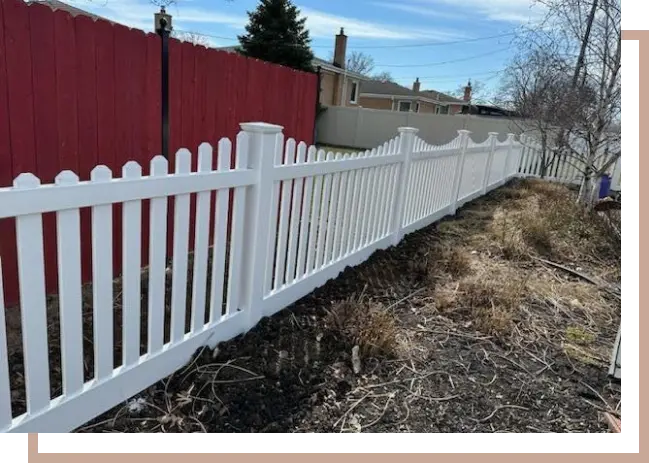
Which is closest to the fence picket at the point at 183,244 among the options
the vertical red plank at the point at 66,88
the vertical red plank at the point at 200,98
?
the vertical red plank at the point at 66,88

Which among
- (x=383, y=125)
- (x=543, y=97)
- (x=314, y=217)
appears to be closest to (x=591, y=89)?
(x=543, y=97)

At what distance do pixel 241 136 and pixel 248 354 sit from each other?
1200 millimetres

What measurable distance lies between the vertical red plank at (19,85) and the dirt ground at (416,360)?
1.53 m

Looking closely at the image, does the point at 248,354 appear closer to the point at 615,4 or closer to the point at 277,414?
the point at 277,414

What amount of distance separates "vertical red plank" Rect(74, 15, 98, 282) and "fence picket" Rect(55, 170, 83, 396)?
137 centimetres

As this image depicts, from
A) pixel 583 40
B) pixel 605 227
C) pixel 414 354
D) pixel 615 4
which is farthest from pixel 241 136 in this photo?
pixel 583 40

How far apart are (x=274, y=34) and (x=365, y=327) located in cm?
2326

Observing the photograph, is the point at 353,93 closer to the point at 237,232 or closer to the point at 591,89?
the point at 591,89

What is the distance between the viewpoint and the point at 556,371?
9.07 feet

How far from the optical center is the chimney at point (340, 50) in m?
29.4

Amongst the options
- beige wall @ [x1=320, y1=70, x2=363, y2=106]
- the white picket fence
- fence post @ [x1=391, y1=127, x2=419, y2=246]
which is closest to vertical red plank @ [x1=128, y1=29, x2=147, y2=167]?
fence post @ [x1=391, y1=127, x2=419, y2=246]

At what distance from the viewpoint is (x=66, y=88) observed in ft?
9.31

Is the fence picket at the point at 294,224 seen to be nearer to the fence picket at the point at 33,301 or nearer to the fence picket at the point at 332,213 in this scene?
the fence picket at the point at 332,213

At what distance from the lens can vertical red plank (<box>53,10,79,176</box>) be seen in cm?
274
